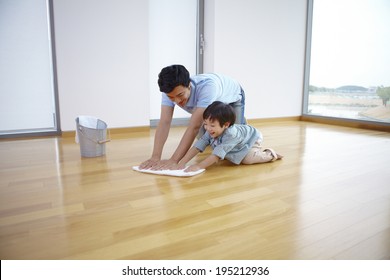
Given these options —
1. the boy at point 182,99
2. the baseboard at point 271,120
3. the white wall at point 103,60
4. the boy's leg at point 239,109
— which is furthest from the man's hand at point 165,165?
the baseboard at point 271,120

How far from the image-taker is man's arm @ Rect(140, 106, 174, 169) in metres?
1.64

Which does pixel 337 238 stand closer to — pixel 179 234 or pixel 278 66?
pixel 179 234

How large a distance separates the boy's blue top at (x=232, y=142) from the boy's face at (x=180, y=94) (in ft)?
0.77

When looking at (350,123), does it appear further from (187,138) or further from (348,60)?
(187,138)

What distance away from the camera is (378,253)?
2.63 feet

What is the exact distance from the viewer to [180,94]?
1.53 meters

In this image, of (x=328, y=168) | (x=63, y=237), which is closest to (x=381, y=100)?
(x=328, y=168)

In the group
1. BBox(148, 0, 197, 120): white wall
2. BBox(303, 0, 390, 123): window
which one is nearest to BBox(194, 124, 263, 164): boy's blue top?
BBox(148, 0, 197, 120): white wall

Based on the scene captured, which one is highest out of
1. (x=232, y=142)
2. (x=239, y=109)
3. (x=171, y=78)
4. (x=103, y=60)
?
(x=103, y=60)

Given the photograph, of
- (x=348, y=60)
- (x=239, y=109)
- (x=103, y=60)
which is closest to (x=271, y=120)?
(x=348, y=60)

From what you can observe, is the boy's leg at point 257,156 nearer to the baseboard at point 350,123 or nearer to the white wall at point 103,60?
the white wall at point 103,60

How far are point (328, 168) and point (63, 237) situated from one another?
1.39 m

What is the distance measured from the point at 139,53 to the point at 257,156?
176cm

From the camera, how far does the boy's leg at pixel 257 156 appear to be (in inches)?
68.3
